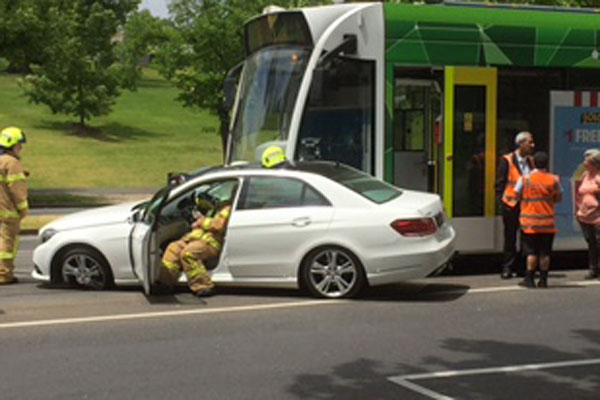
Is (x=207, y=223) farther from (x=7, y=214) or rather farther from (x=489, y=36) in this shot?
(x=489, y=36)

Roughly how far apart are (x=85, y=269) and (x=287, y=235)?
2302 millimetres

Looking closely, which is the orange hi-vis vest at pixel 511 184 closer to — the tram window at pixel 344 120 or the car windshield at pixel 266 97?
the tram window at pixel 344 120

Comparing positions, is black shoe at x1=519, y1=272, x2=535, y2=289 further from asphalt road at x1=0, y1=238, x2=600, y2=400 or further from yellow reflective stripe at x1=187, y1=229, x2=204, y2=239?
yellow reflective stripe at x1=187, y1=229, x2=204, y2=239

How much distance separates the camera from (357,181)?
9133 mm

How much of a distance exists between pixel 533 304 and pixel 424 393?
3.46m

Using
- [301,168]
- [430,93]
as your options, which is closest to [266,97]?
[301,168]

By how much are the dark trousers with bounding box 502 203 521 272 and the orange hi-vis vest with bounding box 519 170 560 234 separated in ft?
2.02

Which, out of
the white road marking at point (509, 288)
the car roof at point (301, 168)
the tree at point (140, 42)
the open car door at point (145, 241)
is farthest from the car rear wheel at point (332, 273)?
the tree at point (140, 42)

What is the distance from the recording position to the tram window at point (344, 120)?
1007 centimetres

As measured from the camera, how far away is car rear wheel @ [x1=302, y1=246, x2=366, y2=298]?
28.5 ft

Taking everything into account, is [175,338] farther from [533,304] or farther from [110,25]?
[110,25]

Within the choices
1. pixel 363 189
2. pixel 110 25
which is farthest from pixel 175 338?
pixel 110 25

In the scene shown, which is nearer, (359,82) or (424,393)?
(424,393)

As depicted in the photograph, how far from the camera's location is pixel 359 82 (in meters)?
10.2
